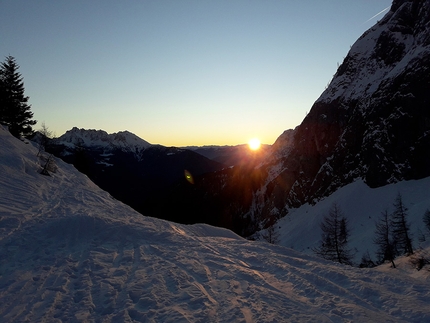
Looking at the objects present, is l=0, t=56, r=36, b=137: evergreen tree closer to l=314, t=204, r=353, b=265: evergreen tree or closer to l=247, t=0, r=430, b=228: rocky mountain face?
l=314, t=204, r=353, b=265: evergreen tree

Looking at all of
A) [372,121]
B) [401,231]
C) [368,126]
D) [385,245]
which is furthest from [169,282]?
[368,126]

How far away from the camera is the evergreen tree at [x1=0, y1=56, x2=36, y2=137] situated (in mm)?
37875

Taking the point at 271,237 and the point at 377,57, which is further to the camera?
the point at 377,57

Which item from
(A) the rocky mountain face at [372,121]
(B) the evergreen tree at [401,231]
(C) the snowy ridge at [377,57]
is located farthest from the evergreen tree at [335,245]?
(C) the snowy ridge at [377,57]

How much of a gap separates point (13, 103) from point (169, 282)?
42.2 m

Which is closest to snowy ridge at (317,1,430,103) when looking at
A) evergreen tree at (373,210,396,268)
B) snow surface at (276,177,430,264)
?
snow surface at (276,177,430,264)

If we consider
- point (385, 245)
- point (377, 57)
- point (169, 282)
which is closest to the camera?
point (169, 282)

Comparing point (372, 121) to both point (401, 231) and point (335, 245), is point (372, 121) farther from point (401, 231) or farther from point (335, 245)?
point (335, 245)

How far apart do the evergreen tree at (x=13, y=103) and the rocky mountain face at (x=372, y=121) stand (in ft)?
192

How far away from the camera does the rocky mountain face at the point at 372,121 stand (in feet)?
169

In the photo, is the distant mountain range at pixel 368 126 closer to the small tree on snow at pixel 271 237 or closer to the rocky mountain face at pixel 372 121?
the rocky mountain face at pixel 372 121

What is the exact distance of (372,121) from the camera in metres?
59.0

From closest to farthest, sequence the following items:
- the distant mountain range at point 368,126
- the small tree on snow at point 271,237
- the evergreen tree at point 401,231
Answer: the evergreen tree at point 401,231 < the small tree on snow at point 271,237 < the distant mountain range at point 368,126

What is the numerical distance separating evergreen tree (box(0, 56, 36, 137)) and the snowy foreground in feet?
99.8
